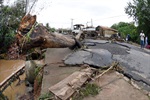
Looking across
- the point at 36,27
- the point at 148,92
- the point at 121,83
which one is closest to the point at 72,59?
the point at 36,27

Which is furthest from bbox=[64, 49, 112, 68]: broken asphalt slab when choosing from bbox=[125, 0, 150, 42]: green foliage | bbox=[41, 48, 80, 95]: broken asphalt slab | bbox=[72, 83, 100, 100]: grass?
bbox=[125, 0, 150, 42]: green foliage

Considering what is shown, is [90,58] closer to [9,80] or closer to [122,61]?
[122,61]

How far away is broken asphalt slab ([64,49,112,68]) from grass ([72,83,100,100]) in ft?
3.09

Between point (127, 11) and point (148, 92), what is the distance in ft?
73.9

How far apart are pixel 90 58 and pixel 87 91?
5.13ft

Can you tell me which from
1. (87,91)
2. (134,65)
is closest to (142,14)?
(134,65)

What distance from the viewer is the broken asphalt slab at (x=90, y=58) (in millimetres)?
5284

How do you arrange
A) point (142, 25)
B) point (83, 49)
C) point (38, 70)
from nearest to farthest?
point (38, 70), point (83, 49), point (142, 25)

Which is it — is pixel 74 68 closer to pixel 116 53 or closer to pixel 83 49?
pixel 83 49

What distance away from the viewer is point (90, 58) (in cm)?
554

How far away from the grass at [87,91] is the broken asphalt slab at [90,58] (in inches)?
37.1

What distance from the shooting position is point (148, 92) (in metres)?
4.21

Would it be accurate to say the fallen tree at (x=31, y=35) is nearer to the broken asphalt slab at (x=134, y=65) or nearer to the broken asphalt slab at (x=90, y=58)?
the broken asphalt slab at (x=90, y=58)

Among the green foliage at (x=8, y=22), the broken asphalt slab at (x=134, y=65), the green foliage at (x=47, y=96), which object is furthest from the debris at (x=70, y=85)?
the green foliage at (x=8, y=22)
